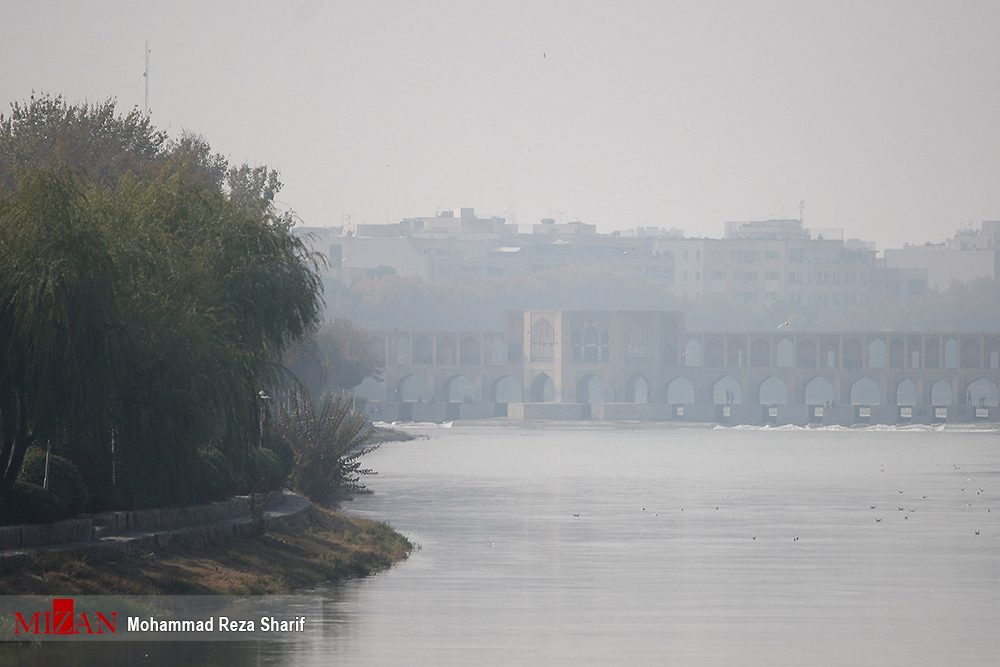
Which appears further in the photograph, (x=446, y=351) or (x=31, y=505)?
(x=446, y=351)

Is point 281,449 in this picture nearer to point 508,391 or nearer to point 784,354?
point 508,391

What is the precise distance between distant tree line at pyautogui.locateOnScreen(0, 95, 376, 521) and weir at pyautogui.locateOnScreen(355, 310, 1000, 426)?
91.5m

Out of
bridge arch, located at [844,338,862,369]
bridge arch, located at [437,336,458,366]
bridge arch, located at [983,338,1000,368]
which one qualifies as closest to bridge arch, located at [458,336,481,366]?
bridge arch, located at [437,336,458,366]

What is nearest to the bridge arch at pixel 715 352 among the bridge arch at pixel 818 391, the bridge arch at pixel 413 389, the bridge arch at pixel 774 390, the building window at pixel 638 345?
the building window at pixel 638 345

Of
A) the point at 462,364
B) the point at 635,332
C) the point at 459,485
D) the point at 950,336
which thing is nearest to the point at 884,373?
the point at 950,336

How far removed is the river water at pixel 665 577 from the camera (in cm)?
1617

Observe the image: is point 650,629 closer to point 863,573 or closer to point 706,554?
point 863,573

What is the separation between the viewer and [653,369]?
12094 cm

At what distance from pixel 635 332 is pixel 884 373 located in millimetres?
18263

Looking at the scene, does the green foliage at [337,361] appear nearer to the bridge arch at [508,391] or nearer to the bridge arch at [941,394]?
the bridge arch at [508,391]

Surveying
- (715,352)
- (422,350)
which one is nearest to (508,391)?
(422,350)

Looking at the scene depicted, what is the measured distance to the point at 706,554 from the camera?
87.2 ft

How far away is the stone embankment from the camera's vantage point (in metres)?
17.2

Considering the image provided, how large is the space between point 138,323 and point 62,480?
207 centimetres
